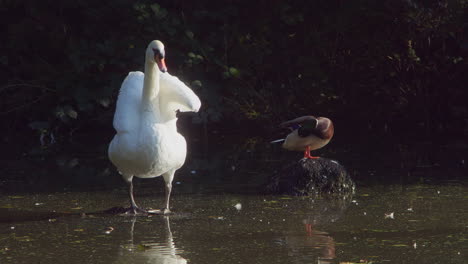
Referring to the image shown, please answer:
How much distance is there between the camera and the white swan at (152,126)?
752 centimetres

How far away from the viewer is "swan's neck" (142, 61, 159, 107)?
781cm

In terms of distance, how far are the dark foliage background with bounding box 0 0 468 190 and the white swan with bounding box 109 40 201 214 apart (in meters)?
4.38

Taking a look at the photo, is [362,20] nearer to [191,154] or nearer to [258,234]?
[191,154]

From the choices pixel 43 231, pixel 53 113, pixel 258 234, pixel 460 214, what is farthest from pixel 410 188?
pixel 53 113

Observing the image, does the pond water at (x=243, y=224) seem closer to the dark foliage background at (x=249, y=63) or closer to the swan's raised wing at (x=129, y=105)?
the swan's raised wing at (x=129, y=105)

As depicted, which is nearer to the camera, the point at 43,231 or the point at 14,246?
the point at 14,246

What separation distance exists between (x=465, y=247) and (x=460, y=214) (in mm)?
1240

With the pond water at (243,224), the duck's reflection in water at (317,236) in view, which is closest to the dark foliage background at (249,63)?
the pond water at (243,224)

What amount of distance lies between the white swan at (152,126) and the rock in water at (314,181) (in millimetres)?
1119

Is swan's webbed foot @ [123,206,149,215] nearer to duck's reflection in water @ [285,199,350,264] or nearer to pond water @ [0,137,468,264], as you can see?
pond water @ [0,137,468,264]

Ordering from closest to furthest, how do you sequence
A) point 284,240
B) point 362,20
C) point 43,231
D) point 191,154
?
1. point 284,240
2. point 43,231
3. point 191,154
4. point 362,20

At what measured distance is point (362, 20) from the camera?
1320 cm

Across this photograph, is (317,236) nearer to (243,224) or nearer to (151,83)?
(243,224)

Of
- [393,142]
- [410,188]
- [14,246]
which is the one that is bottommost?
[14,246]
